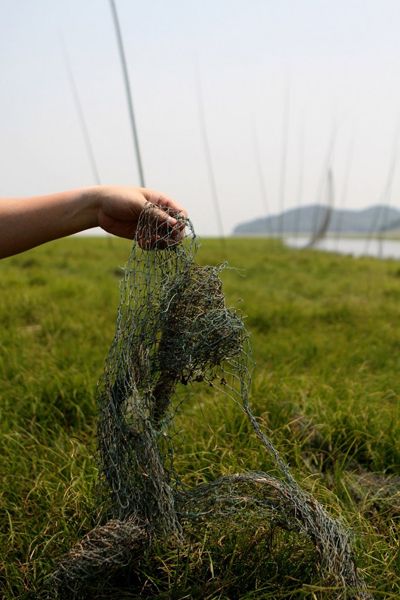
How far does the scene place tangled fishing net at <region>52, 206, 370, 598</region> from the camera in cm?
140

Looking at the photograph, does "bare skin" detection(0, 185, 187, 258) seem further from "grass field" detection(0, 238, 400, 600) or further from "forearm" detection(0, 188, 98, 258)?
"grass field" detection(0, 238, 400, 600)

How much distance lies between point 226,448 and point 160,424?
0.63 metres

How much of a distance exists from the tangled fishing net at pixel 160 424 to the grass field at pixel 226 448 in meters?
0.10

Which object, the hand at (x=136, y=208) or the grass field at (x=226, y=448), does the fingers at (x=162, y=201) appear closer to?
the hand at (x=136, y=208)

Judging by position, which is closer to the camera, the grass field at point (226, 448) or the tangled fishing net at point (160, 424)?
the tangled fishing net at point (160, 424)

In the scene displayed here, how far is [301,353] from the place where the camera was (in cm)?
379

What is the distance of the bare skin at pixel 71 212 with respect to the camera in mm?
1508

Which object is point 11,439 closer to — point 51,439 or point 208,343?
point 51,439

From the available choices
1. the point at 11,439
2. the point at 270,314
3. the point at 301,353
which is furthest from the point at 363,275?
the point at 11,439

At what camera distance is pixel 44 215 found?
154 cm

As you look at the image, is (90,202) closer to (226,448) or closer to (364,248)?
(226,448)

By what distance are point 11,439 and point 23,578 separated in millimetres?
682

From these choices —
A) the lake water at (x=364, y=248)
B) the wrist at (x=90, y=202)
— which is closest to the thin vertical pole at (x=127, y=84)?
the wrist at (x=90, y=202)

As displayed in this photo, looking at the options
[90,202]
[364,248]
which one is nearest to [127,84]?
[90,202]
